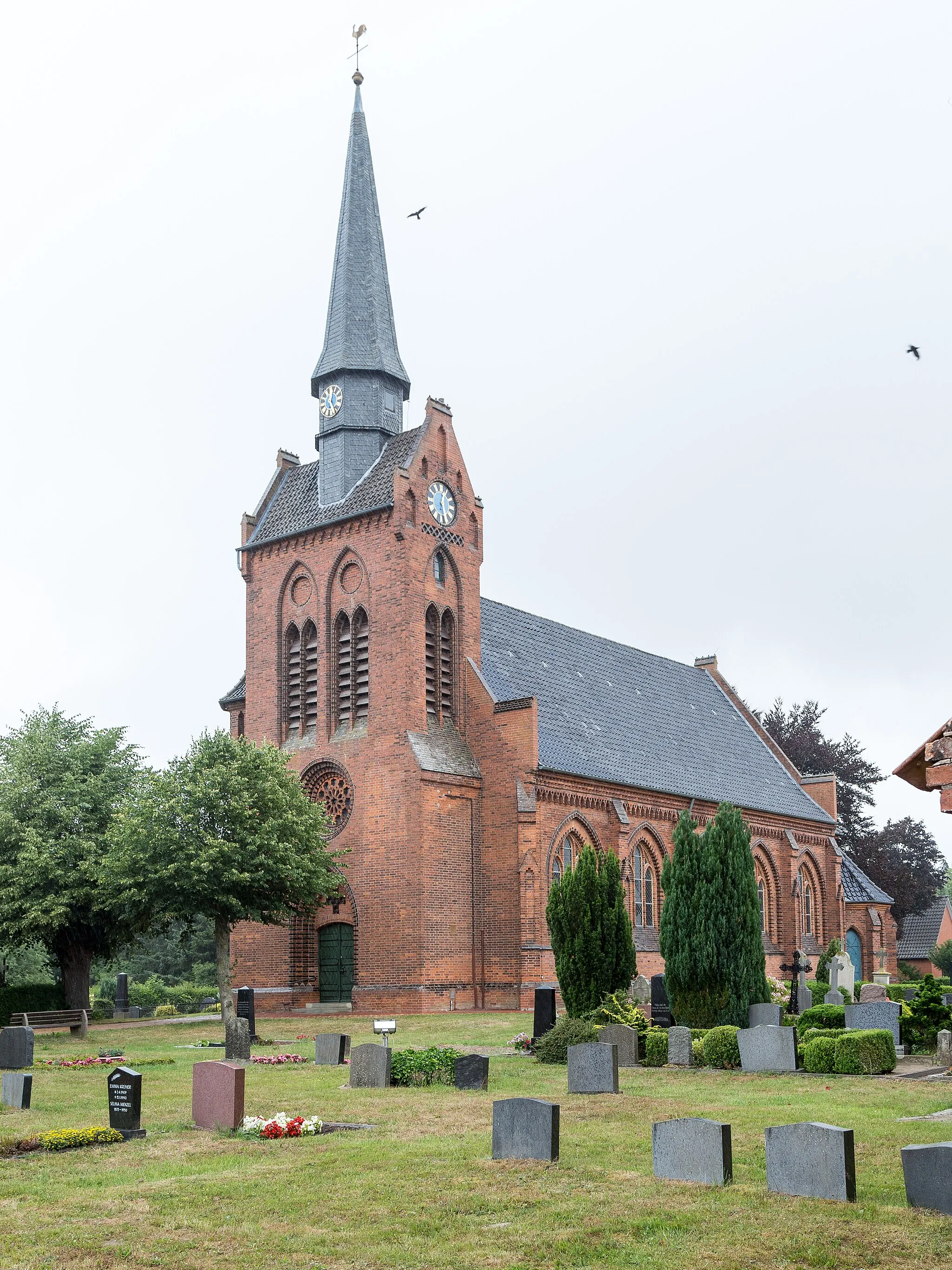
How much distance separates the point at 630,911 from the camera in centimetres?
4244

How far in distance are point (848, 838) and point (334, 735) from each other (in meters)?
31.4

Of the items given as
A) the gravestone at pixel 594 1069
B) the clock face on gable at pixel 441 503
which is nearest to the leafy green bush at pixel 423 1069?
the gravestone at pixel 594 1069

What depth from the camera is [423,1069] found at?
19219mm

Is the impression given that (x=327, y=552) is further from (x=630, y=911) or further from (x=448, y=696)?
(x=630, y=911)

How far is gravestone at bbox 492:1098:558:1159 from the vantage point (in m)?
12.2

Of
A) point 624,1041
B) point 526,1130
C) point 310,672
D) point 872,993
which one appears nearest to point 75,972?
point 310,672

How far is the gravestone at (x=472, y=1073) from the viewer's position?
18422mm

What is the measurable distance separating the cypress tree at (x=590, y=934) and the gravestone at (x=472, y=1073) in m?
6.42

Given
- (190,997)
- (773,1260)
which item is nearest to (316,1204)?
(773,1260)

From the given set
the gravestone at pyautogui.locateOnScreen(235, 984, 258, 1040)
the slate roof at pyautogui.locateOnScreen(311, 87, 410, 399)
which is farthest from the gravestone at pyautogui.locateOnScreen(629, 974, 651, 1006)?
the slate roof at pyautogui.locateOnScreen(311, 87, 410, 399)

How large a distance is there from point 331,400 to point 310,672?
8683 mm

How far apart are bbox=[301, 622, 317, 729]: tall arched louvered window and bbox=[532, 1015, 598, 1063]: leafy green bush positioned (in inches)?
711

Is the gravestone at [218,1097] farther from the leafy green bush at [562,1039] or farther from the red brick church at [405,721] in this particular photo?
the red brick church at [405,721]

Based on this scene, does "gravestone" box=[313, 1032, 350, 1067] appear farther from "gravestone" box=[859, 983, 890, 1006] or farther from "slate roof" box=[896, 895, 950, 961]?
"slate roof" box=[896, 895, 950, 961]
